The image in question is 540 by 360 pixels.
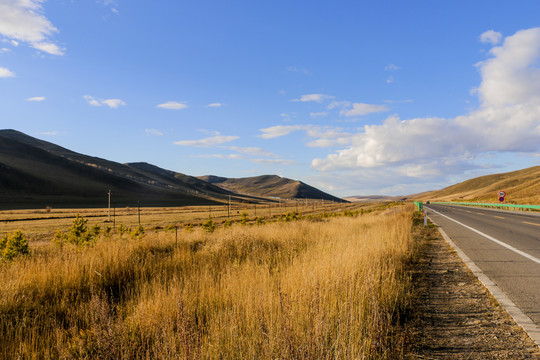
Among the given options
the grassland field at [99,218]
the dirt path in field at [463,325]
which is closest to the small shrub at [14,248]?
the grassland field at [99,218]

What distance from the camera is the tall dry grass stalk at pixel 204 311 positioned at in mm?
3033

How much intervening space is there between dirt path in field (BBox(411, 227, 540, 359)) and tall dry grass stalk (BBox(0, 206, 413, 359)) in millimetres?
348

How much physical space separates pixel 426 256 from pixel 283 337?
7471mm

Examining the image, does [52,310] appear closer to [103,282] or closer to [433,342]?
[103,282]

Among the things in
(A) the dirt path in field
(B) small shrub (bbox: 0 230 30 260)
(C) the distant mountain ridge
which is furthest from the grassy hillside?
(C) the distant mountain ridge

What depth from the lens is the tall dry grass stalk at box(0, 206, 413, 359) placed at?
3033 mm

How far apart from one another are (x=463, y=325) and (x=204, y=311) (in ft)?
11.8

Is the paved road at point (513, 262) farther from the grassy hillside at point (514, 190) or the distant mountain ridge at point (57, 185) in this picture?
the distant mountain ridge at point (57, 185)

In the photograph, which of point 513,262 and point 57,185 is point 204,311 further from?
point 57,185

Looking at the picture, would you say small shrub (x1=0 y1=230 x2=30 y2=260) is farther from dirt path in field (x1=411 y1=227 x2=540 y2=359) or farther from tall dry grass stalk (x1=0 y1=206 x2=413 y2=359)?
dirt path in field (x1=411 y1=227 x2=540 y2=359)

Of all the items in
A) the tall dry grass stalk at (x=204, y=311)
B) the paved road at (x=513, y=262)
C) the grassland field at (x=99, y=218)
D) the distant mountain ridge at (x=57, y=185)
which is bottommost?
the grassland field at (x=99, y=218)

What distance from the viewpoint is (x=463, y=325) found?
4008 mm

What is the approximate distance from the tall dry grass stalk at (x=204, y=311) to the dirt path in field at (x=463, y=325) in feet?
1.14

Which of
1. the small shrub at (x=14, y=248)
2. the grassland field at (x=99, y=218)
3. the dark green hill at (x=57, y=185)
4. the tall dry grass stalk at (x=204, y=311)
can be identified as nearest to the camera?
the tall dry grass stalk at (x=204, y=311)
